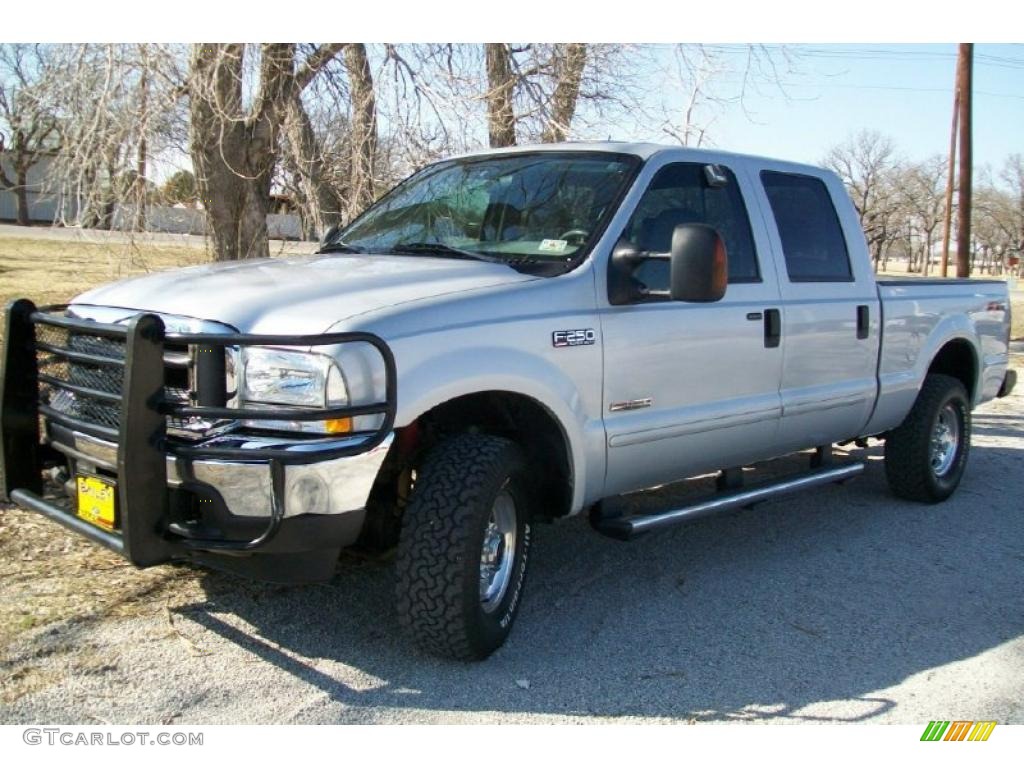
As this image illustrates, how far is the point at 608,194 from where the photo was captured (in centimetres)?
468

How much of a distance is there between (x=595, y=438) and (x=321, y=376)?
136 centimetres

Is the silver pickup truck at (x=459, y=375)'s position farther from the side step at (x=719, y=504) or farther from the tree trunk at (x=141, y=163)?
the tree trunk at (x=141, y=163)

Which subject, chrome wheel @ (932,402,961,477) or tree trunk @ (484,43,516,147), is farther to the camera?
tree trunk @ (484,43,516,147)

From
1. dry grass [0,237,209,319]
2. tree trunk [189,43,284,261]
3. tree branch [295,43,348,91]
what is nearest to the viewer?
tree trunk [189,43,284,261]

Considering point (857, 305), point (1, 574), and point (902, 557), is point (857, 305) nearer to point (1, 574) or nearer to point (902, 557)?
point (902, 557)

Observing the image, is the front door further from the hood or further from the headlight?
the headlight

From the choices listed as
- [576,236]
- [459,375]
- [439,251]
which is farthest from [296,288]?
[576,236]

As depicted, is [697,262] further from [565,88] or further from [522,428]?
[565,88]

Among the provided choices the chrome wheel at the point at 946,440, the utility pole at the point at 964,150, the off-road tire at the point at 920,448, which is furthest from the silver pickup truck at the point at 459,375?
the utility pole at the point at 964,150

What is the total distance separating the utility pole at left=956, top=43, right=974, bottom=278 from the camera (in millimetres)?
20592

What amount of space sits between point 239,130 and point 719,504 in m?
4.83

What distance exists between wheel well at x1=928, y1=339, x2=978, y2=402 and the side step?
1474 millimetres

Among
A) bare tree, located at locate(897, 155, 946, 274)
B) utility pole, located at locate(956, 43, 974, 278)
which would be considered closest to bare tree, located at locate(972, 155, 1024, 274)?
bare tree, located at locate(897, 155, 946, 274)

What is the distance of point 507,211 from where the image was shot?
4.85 metres
